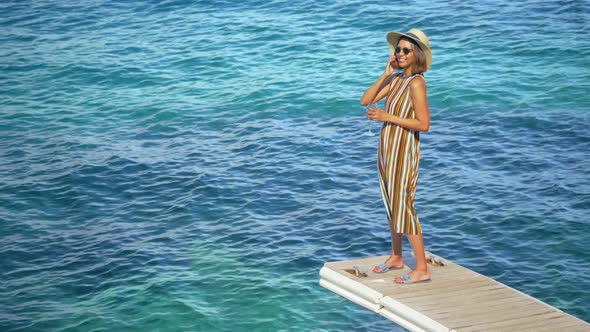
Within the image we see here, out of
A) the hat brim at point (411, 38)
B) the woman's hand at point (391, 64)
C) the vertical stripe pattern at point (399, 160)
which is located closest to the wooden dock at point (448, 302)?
the vertical stripe pattern at point (399, 160)

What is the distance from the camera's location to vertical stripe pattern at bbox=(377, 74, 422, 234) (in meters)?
8.64

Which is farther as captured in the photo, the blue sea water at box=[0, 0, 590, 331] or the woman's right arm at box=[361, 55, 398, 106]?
the blue sea water at box=[0, 0, 590, 331]

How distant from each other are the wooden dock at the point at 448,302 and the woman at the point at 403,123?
289 mm

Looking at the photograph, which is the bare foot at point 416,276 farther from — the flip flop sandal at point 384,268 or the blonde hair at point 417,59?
the blonde hair at point 417,59

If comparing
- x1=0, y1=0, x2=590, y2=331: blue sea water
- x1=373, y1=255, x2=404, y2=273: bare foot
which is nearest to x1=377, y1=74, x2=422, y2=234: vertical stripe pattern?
x1=373, y1=255, x2=404, y2=273: bare foot

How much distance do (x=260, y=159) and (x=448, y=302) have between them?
24.5ft

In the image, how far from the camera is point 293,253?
12.2 m

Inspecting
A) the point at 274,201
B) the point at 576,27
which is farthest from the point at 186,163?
the point at 576,27

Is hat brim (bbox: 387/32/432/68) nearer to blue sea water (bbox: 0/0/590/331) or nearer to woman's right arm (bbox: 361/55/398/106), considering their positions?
woman's right arm (bbox: 361/55/398/106)

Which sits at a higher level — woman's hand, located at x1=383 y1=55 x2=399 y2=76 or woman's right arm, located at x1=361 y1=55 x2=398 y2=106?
woman's hand, located at x1=383 y1=55 x2=399 y2=76

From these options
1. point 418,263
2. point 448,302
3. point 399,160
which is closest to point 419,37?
point 399,160

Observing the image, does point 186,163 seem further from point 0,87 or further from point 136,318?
point 0,87

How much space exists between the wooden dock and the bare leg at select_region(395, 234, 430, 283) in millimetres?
70

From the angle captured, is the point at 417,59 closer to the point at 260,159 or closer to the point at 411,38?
the point at 411,38
